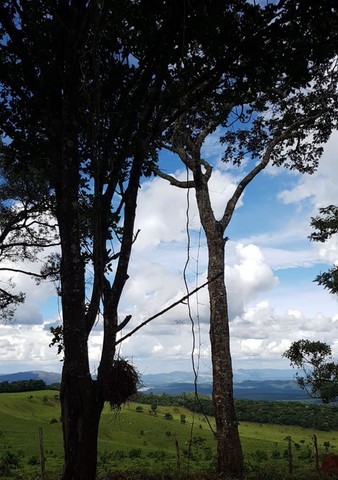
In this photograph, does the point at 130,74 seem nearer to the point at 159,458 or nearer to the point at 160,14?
the point at 160,14

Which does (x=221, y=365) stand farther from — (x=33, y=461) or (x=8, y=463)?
(x=33, y=461)

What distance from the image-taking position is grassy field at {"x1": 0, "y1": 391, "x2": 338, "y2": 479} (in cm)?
2169

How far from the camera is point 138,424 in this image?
4322 cm

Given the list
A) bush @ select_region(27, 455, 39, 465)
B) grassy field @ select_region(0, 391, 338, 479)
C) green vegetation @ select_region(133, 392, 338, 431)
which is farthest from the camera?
green vegetation @ select_region(133, 392, 338, 431)

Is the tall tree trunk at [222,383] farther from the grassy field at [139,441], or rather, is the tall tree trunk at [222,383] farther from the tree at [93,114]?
the tree at [93,114]

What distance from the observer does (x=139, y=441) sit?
3716 centimetres

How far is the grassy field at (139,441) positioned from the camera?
2169 cm

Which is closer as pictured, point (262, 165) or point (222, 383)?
point (222, 383)

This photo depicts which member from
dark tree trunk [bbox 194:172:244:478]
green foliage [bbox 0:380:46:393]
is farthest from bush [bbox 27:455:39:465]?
green foliage [bbox 0:380:46:393]

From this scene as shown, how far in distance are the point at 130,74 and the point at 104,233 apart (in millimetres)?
2513

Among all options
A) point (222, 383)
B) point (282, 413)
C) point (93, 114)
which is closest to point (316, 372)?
point (222, 383)

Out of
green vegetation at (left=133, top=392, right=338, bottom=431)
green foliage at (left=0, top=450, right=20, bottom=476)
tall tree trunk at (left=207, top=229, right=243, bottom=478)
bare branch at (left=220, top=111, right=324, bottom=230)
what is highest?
bare branch at (left=220, top=111, right=324, bottom=230)

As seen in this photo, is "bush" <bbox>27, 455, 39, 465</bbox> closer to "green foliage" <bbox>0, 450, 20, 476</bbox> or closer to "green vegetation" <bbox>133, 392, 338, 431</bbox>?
"green foliage" <bbox>0, 450, 20, 476</bbox>

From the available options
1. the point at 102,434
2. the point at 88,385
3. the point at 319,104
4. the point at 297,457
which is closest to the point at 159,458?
the point at 297,457
